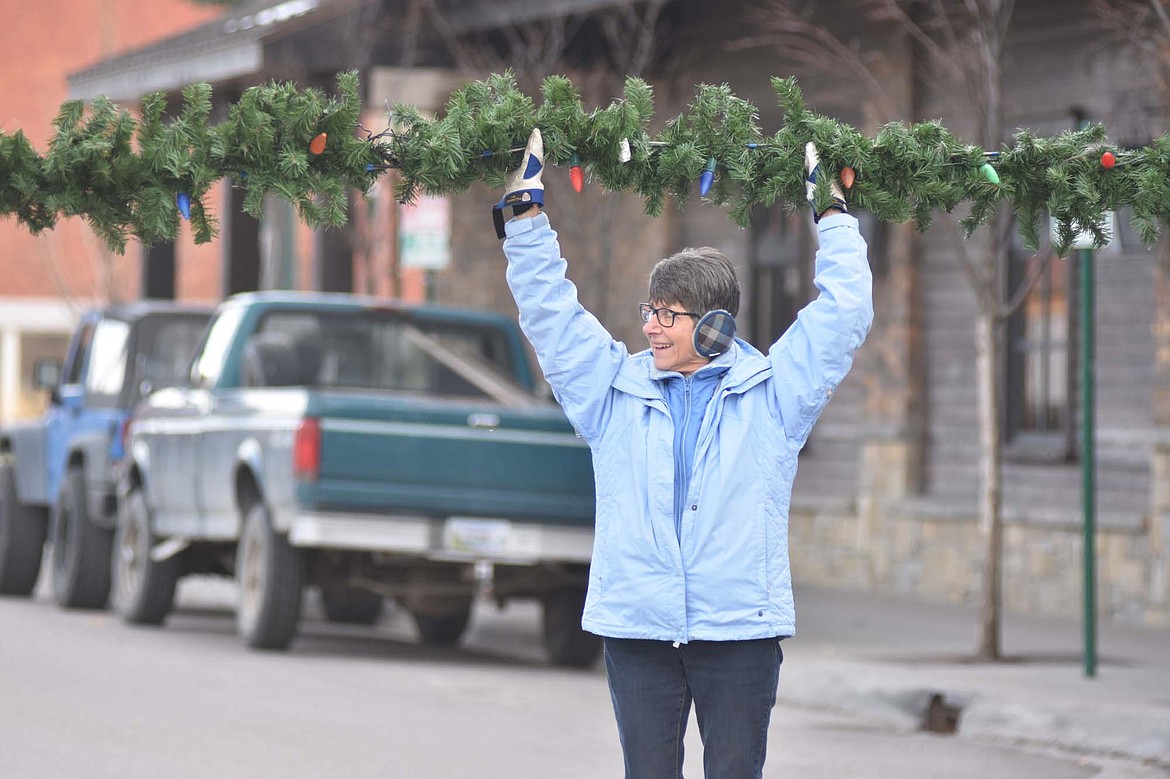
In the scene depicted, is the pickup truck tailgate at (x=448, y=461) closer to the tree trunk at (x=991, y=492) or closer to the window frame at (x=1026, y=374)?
the tree trunk at (x=991, y=492)

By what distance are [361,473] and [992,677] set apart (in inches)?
138

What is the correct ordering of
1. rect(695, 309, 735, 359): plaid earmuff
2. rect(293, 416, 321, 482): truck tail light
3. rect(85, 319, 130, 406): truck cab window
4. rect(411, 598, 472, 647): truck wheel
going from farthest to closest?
rect(85, 319, 130, 406): truck cab window < rect(411, 598, 472, 647): truck wheel < rect(293, 416, 321, 482): truck tail light < rect(695, 309, 735, 359): plaid earmuff

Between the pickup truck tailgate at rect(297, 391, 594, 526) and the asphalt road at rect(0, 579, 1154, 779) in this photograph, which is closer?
the asphalt road at rect(0, 579, 1154, 779)

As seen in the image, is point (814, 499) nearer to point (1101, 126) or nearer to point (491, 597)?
point (491, 597)

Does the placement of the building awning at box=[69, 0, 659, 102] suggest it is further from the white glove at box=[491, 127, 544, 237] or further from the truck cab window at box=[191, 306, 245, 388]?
the white glove at box=[491, 127, 544, 237]

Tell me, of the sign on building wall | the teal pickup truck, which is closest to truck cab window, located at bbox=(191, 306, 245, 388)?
the teal pickup truck

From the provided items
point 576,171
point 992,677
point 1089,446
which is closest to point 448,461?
point 992,677

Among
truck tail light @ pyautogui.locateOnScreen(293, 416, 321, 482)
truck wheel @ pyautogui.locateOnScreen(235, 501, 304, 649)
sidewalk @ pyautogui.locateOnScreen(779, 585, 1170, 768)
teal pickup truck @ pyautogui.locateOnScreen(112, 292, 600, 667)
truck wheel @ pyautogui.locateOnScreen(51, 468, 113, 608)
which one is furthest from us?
truck wheel @ pyautogui.locateOnScreen(51, 468, 113, 608)

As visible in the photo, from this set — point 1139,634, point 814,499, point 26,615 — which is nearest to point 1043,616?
point 1139,634

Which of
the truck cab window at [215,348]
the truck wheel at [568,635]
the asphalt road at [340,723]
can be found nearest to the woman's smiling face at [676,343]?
the asphalt road at [340,723]

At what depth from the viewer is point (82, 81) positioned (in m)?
23.0

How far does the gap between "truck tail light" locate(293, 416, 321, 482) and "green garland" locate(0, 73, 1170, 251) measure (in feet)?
17.4

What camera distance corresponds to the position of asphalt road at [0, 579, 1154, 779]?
8125mm

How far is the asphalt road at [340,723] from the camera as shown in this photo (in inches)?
320
